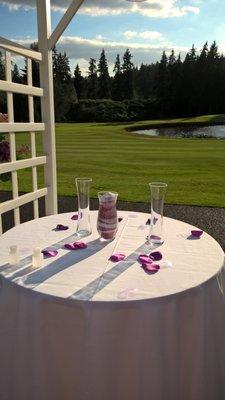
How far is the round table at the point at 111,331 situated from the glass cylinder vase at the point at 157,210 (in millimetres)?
247

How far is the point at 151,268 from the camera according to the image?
1.53 m

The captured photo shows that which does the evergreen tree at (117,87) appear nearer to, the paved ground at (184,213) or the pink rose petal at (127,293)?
the paved ground at (184,213)

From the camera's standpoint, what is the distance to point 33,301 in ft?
4.42

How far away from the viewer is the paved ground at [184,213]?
477 cm

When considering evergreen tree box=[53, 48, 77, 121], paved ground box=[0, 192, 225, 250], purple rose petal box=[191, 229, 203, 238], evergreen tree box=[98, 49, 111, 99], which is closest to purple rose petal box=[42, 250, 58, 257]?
purple rose petal box=[191, 229, 203, 238]

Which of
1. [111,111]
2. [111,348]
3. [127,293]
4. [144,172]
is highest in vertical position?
[111,111]

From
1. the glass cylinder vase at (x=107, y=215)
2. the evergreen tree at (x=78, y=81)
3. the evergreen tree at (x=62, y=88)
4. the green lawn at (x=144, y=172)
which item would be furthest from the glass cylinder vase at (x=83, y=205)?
the evergreen tree at (x=78, y=81)

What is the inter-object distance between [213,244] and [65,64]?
61.5m

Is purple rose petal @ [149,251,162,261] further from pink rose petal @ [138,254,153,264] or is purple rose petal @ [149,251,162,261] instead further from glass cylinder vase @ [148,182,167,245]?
glass cylinder vase @ [148,182,167,245]

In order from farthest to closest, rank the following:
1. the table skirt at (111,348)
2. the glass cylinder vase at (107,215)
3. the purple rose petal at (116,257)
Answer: the glass cylinder vase at (107,215) → the purple rose petal at (116,257) → the table skirt at (111,348)

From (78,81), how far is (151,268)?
206ft

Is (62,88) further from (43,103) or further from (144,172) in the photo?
(43,103)

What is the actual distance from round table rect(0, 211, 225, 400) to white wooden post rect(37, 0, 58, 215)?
234 centimetres

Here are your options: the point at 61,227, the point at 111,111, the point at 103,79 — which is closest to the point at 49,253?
the point at 61,227
